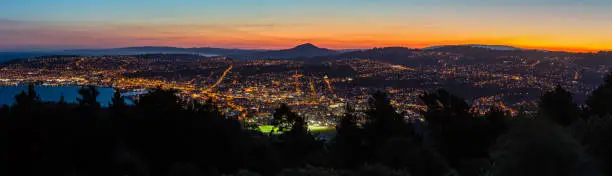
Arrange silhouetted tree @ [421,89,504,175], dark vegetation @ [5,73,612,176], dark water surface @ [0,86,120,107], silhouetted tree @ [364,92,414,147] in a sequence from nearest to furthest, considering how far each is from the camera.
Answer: dark vegetation @ [5,73,612,176]
silhouetted tree @ [421,89,504,175]
silhouetted tree @ [364,92,414,147]
dark water surface @ [0,86,120,107]

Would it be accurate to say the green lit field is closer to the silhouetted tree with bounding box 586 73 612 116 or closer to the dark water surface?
the silhouetted tree with bounding box 586 73 612 116

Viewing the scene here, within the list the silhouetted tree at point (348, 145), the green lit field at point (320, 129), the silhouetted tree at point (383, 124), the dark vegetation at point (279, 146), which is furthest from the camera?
the green lit field at point (320, 129)

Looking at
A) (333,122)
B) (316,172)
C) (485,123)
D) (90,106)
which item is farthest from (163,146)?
(333,122)

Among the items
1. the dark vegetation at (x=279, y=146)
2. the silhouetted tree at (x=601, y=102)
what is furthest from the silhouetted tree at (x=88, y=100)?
the silhouetted tree at (x=601, y=102)

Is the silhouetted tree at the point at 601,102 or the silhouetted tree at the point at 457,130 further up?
the silhouetted tree at the point at 601,102

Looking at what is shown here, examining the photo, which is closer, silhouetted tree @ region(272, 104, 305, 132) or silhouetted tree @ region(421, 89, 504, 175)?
silhouetted tree @ region(421, 89, 504, 175)

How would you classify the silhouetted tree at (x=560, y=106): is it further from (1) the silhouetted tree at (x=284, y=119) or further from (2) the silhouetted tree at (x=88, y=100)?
(2) the silhouetted tree at (x=88, y=100)

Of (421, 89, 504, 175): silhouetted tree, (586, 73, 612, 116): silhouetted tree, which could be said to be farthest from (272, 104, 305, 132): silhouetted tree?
(586, 73, 612, 116): silhouetted tree

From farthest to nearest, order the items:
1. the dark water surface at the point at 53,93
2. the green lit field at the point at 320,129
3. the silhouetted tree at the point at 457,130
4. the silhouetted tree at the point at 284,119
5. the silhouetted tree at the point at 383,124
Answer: the dark water surface at the point at 53,93, the green lit field at the point at 320,129, the silhouetted tree at the point at 284,119, the silhouetted tree at the point at 383,124, the silhouetted tree at the point at 457,130

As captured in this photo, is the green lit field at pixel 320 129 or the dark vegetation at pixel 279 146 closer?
the dark vegetation at pixel 279 146

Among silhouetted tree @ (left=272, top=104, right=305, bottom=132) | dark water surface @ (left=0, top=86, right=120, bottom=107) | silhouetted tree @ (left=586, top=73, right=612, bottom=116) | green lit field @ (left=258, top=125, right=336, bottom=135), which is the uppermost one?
silhouetted tree @ (left=586, top=73, right=612, bottom=116)
